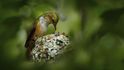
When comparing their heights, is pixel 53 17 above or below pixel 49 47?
above

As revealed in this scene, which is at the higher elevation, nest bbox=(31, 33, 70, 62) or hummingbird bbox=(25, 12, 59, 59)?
hummingbird bbox=(25, 12, 59, 59)

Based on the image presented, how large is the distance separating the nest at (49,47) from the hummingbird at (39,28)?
0.06ft

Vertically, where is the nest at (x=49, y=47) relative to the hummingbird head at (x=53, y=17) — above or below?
below

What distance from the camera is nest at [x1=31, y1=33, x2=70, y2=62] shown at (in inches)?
67.8

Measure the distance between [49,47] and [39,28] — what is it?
98mm

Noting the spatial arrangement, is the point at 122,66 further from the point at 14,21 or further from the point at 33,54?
the point at 14,21

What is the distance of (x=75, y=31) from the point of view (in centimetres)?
171

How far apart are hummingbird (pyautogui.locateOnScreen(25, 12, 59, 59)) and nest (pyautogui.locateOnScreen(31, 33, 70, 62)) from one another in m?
0.02

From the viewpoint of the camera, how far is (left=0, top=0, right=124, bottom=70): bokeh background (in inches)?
65.7

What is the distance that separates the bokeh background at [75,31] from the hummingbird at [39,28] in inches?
0.7

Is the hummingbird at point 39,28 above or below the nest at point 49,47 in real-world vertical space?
above

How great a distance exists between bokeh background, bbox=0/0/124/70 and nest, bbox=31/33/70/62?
25mm

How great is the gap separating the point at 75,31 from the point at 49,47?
0.14m

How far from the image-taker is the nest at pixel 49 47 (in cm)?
172
